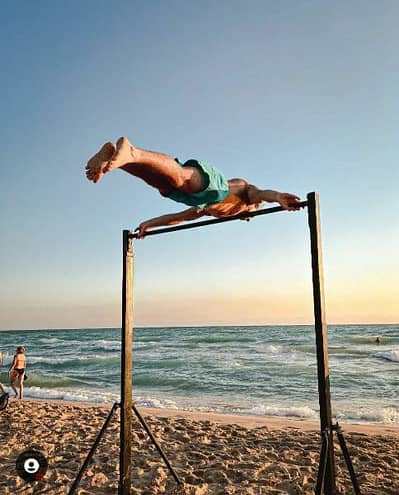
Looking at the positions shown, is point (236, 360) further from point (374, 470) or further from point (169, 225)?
point (169, 225)

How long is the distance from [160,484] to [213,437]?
197 centimetres

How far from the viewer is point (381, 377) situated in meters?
14.6

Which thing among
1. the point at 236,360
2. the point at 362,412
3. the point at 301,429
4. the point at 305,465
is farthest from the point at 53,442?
the point at 236,360

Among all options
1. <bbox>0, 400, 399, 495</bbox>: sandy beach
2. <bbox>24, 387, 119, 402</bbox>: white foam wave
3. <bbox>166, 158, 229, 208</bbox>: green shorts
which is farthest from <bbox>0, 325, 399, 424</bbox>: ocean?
<bbox>166, 158, 229, 208</bbox>: green shorts

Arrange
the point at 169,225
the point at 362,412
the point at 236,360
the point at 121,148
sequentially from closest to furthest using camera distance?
the point at 121,148 < the point at 169,225 < the point at 362,412 < the point at 236,360

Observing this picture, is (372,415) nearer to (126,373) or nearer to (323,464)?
(126,373)

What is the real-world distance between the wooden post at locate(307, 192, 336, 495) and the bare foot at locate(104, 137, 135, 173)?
1.42 m

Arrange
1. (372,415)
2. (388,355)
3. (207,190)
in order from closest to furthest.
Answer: (207,190) < (372,415) < (388,355)

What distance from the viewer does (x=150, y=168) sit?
104 inches

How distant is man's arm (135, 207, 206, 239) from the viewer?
12.6 feet

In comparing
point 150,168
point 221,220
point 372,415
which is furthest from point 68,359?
point 150,168

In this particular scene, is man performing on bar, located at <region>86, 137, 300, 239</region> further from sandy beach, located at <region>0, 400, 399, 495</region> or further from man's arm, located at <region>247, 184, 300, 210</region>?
sandy beach, located at <region>0, 400, 399, 495</region>

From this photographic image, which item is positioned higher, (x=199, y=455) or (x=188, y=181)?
(x=188, y=181)

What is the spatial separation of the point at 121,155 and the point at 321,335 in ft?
5.84
